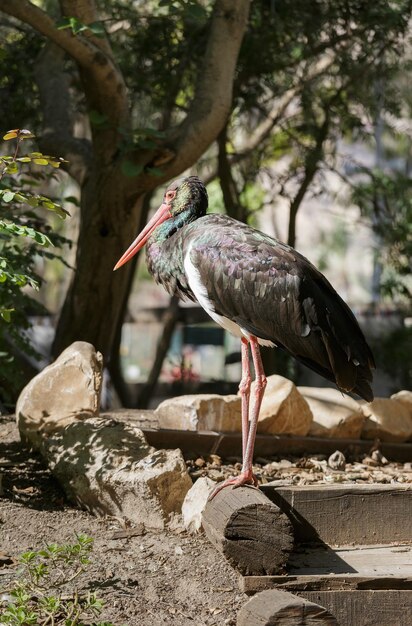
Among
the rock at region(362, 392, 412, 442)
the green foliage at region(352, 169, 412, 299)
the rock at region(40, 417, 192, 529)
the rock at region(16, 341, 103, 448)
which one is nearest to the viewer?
the rock at region(40, 417, 192, 529)

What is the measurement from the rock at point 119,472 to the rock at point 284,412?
44.9 inches

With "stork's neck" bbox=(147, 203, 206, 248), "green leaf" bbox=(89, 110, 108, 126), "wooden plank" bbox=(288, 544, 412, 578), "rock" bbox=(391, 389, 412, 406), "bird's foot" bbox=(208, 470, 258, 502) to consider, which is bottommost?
"wooden plank" bbox=(288, 544, 412, 578)

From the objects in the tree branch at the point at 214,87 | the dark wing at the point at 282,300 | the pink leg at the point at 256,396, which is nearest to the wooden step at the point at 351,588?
the pink leg at the point at 256,396

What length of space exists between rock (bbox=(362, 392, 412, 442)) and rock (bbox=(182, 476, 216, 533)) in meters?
2.10

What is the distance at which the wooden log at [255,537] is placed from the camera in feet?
12.8

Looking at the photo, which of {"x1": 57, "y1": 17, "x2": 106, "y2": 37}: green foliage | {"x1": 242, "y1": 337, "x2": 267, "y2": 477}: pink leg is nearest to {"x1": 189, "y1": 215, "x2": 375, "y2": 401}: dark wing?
{"x1": 242, "y1": 337, "x2": 267, "y2": 477}: pink leg

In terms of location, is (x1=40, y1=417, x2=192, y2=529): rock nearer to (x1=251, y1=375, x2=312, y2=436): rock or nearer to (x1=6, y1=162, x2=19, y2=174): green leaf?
(x1=251, y1=375, x2=312, y2=436): rock

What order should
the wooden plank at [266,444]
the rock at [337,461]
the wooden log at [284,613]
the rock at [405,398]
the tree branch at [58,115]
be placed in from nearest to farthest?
1. the wooden log at [284,613]
2. the wooden plank at [266,444]
3. the rock at [337,461]
4. the rock at [405,398]
5. the tree branch at [58,115]

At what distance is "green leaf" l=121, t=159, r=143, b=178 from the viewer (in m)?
7.16

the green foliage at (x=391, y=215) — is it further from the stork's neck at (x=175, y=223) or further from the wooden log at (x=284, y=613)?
the wooden log at (x=284, y=613)

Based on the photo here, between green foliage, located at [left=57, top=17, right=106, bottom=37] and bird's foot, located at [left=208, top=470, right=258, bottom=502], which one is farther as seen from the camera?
green foliage, located at [left=57, top=17, right=106, bottom=37]

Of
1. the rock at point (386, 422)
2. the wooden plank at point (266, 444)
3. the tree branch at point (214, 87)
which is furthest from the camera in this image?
the tree branch at point (214, 87)

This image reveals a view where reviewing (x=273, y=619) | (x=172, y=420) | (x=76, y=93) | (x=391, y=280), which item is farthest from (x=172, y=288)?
(x=391, y=280)

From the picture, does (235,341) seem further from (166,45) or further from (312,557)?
(312,557)
